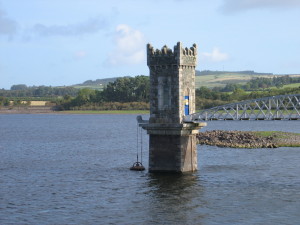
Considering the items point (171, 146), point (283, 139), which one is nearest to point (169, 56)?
point (171, 146)

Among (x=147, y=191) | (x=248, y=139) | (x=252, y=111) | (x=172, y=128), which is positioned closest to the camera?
(x=147, y=191)

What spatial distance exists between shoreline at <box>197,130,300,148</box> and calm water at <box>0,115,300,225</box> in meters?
8.52

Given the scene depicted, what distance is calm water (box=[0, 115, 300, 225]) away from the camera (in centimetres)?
4119

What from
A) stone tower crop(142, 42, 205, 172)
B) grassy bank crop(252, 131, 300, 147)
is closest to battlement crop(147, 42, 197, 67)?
stone tower crop(142, 42, 205, 172)

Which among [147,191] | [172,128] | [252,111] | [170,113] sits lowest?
[147,191]

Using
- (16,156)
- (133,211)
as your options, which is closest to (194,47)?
(133,211)

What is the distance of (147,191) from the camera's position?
4941 cm

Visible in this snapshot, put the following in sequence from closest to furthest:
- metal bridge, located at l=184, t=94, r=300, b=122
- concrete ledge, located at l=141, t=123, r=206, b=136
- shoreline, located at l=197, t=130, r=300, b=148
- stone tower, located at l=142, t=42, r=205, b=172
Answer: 1. concrete ledge, located at l=141, t=123, r=206, b=136
2. stone tower, located at l=142, t=42, r=205, b=172
3. metal bridge, located at l=184, t=94, r=300, b=122
4. shoreline, located at l=197, t=130, r=300, b=148

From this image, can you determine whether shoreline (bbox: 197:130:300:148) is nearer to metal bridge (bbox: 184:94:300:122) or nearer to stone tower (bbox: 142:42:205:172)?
metal bridge (bbox: 184:94:300:122)

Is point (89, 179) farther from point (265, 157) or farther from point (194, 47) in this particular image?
point (265, 157)

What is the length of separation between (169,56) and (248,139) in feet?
121

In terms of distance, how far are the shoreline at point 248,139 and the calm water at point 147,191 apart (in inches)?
336

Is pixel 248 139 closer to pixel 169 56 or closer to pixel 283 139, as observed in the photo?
pixel 283 139

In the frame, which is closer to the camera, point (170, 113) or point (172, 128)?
point (172, 128)
